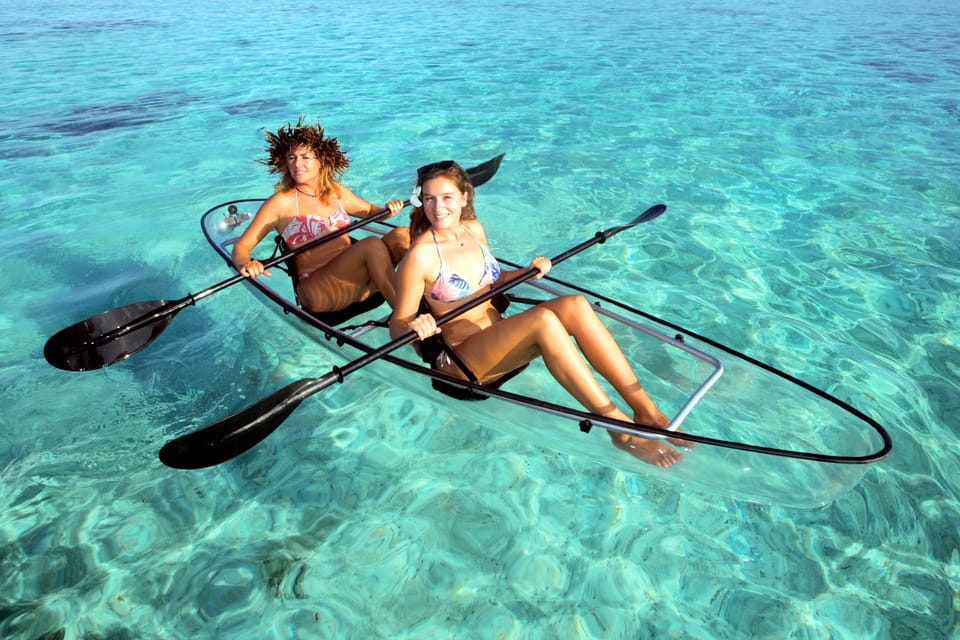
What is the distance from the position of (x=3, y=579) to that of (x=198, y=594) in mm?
942

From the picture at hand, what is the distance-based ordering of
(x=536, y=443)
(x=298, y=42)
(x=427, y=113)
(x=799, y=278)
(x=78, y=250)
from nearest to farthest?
1. (x=536, y=443)
2. (x=799, y=278)
3. (x=78, y=250)
4. (x=427, y=113)
5. (x=298, y=42)

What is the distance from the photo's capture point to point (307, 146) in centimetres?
430

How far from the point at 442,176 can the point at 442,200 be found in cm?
12

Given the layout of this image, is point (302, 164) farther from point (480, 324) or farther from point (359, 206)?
point (480, 324)

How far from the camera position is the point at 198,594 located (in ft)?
9.80

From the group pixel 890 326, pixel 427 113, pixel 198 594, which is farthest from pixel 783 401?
pixel 427 113

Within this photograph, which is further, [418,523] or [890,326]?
[890,326]

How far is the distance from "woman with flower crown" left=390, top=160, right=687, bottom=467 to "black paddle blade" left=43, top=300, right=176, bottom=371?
177cm

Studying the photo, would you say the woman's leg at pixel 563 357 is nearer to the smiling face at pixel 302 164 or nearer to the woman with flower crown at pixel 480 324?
the woman with flower crown at pixel 480 324

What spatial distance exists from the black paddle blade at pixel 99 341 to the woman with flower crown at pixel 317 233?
81 cm

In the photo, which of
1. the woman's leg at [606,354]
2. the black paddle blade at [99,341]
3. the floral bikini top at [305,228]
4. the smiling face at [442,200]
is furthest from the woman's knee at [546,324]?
the black paddle blade at [99,341]

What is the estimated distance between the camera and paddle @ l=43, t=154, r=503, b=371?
404 cm

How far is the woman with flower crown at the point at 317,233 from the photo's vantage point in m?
4.20

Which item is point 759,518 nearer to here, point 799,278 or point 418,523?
point 418,523
